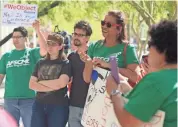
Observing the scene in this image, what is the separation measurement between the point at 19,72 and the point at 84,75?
1571 millimetres

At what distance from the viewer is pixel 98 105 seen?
3.61m

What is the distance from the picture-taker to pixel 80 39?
4.15 metres

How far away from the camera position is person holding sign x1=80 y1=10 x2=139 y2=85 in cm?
366

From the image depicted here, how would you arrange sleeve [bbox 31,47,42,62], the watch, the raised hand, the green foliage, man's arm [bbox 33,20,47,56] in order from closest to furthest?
1. the watch
2. the raised hand
3. man's arm [bbox 33,20,47,56]
4. sleeve [bbox 31,47,42,62]
5. the green foliage

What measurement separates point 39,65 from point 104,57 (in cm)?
94

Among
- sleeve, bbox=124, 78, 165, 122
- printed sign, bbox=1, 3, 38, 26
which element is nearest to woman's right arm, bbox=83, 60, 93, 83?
sleeve, bbox=124, 78, 165, 122

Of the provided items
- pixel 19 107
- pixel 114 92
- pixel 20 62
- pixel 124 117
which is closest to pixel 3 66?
pixel 20 62

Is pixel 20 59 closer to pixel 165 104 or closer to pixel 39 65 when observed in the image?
pixel 39 65

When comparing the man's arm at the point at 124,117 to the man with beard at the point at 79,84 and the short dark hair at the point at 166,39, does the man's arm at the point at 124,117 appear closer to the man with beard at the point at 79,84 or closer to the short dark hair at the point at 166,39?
the short dark hair at the point at 166,39

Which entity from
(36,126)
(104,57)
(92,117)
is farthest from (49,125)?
(104,57)

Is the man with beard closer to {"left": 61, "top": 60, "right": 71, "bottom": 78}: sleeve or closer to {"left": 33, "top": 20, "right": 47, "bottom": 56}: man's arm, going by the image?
{"left": 61, "top": 60, "right": 71, "bottom": 78}: sleeve

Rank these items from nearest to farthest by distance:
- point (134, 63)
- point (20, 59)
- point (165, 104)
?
1. point (165, 104)
2. point (134, 63)
3. point (20, 59)

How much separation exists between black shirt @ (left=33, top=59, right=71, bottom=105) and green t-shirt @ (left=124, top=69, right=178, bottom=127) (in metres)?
2.08

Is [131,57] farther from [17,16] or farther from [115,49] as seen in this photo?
[17,16]
